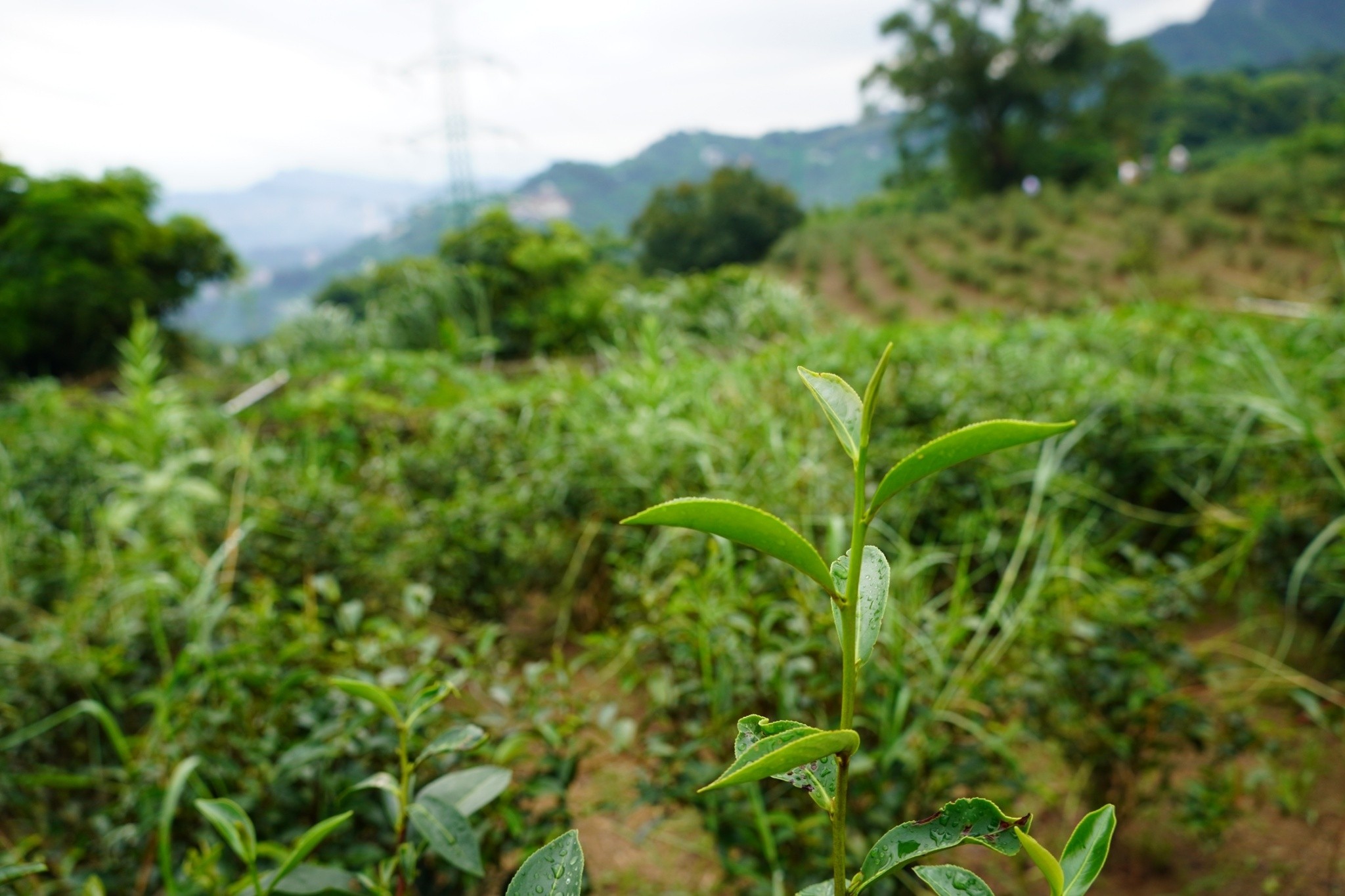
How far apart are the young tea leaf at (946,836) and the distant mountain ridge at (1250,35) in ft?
131

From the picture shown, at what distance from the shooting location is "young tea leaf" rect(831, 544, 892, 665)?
10.8 inches

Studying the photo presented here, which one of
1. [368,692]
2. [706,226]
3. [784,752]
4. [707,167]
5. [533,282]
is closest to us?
[784,752]

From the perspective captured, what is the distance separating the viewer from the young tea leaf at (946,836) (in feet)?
0.89

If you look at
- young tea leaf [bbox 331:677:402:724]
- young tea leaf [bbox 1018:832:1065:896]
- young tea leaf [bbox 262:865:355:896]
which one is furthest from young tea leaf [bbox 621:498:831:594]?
young tea leaf [bbox 262:865:355:896]

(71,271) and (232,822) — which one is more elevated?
(71,271)

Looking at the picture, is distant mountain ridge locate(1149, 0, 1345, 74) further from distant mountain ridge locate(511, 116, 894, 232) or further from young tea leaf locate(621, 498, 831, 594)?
young tea leaf locate(621, 498, 831, 594)

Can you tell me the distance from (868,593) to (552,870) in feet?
0.58

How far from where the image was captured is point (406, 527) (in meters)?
1.76

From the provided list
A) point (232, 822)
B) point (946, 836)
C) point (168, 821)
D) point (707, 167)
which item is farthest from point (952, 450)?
point (707, 167)

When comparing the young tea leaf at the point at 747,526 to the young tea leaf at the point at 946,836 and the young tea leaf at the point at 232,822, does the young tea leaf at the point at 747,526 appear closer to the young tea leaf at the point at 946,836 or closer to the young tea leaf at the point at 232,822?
the young tea leaf at the point at 946,836

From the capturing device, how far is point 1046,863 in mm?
248

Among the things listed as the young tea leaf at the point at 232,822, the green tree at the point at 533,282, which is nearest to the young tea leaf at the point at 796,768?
the young tea leaf at the point at 232,822

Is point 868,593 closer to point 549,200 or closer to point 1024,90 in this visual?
point 549,200

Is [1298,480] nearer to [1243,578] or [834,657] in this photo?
[1243,578]
